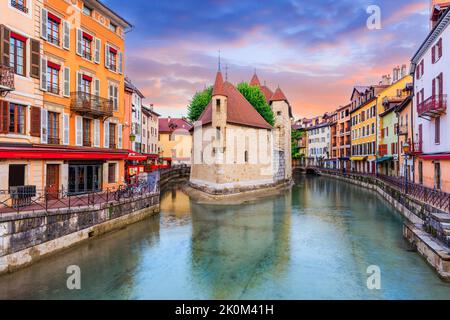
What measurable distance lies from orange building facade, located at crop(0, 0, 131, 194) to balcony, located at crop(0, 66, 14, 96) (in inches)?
30.3

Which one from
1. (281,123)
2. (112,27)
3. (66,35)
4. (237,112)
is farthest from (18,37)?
(281,123)

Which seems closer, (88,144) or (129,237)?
(129,237)

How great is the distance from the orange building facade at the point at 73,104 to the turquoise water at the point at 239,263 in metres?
5.14

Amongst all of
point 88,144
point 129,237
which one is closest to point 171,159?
point 88,144

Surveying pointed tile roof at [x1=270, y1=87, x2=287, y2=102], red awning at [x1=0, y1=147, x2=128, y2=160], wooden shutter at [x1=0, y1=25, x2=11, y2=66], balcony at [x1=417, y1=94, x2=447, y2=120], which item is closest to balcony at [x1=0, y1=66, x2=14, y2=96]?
wooden shutter at [x1=0, y1=25, x2=11, y2=66]

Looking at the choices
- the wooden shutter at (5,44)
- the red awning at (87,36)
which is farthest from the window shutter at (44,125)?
the red awning at (87,36)

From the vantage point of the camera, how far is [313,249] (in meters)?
14.2

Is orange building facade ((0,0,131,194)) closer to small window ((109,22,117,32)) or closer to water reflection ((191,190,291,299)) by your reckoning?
small window ((109,22,117,32))

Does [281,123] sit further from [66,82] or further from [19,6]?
[19,6]

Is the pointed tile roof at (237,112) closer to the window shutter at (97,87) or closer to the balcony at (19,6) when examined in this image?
the window shutter at (97,87)

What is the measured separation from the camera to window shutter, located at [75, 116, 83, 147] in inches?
758

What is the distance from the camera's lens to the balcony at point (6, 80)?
45.6 ft
